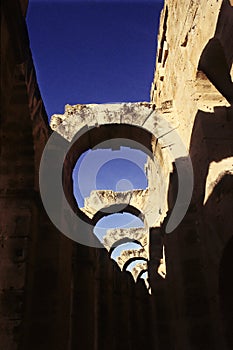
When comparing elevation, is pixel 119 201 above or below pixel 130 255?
above

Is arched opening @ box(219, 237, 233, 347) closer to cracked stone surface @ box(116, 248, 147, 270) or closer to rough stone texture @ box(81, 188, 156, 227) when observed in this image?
rough stone texture @ box(81, 188, 156, 227)

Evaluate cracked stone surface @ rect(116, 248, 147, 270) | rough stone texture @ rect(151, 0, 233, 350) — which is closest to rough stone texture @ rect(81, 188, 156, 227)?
cracked stone surface @ rect(116, 248, 147, 270)

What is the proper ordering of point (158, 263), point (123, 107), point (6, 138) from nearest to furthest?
1. point (6, 138)
2. point (123, 107)
3. point (158, 263)

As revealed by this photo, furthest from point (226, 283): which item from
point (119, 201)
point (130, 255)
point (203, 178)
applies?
point (130, 255)

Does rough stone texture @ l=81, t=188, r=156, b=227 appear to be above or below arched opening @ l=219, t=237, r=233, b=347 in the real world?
above

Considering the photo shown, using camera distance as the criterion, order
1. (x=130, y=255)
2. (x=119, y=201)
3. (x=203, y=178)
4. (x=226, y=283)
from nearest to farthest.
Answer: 1. (x=226, y=283)
2. (x=203, y=178)
3. (x=119, y=201)
4. (x=130, y=255)

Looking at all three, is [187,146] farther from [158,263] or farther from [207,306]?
[158,263]

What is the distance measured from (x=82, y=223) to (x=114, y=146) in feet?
6.83

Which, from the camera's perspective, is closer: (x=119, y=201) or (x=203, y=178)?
(x=203, y=178)

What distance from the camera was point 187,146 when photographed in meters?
5.87

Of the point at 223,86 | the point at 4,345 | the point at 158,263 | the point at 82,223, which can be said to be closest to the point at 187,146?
the point at 223,86

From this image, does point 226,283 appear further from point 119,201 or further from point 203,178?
point 119,201

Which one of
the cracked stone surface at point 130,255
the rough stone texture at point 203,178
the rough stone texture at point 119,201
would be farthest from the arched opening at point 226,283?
the cracked stone surface at point 130,255

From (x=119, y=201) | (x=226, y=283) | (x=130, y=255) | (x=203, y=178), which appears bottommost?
(x=226, y=283)
